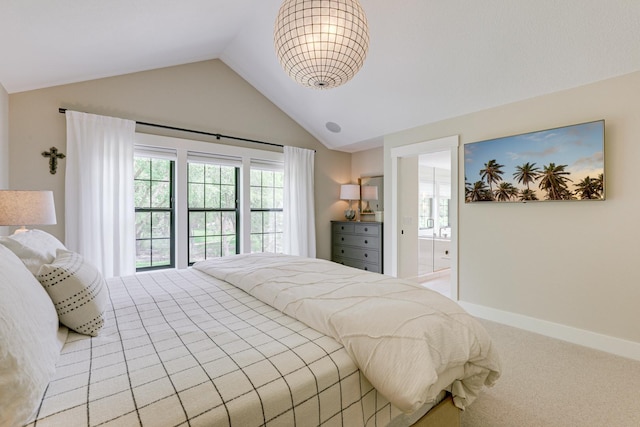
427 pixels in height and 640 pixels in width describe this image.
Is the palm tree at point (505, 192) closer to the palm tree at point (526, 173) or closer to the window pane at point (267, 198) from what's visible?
the palm tree at point (526, 173)

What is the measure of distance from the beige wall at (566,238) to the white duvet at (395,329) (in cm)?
192

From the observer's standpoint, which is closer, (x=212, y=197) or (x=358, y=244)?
(x=212, y=197)

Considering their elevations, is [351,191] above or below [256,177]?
below

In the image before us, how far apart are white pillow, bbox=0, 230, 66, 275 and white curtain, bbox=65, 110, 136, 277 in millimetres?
1580

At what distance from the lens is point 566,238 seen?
2.66 metres

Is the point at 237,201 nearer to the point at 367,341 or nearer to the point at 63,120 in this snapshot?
the point at 63,120

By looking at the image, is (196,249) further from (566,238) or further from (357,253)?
(566,238)

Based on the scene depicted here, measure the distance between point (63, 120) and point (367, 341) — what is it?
3672 mm

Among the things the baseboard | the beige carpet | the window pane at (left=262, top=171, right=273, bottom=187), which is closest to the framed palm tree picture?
the baseboard

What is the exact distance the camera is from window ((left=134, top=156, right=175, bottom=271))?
348cm

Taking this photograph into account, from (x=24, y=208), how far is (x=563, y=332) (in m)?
4.54

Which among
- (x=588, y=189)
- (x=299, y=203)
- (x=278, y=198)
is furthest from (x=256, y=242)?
(x=588, y=189)

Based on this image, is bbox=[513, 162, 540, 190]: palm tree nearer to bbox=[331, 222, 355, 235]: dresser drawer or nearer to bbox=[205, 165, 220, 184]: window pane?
bbox=[331, 222, 355, 235]: dresser drawer

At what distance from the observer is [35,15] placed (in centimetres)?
186
